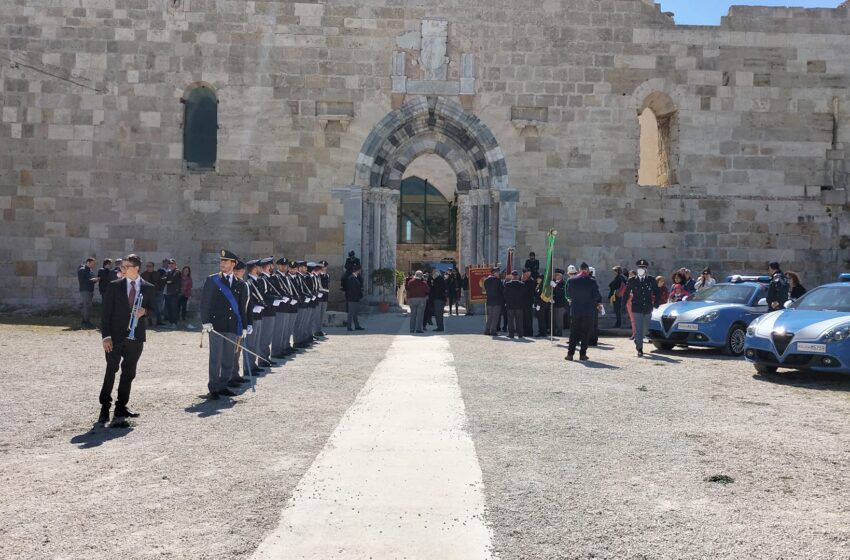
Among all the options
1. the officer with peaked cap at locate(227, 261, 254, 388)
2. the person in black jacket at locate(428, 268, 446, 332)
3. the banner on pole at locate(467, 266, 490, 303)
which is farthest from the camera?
the banner on pole at locate(467, 266, 490, 303)

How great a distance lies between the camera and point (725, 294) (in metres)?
15.0

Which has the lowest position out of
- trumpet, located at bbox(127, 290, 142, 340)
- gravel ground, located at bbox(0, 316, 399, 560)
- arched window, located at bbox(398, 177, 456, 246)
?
gravel ground, located at bbox(0, 316, 399, 560)

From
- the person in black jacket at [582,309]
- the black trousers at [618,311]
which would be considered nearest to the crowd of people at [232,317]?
the person in black jacket at [582,309]

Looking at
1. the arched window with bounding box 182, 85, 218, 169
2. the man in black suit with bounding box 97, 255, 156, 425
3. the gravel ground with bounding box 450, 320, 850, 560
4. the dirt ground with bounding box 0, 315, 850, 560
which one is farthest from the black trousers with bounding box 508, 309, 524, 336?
the man in black suit with bounding box 97, 255, 156, 425

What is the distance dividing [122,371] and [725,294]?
11069 millimetres

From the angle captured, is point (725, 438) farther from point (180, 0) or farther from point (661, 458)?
point (180, 0)

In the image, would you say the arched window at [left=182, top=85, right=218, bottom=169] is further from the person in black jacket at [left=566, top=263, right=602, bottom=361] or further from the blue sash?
the blue sash

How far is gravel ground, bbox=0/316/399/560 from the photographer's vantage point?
14.1 ft

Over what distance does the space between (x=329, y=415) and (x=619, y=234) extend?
1447 cm

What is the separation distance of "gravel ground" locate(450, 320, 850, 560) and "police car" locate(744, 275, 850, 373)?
0.32m

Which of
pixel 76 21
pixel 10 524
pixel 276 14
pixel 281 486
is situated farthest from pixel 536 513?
pixel 76 21

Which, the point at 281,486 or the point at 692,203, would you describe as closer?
the point at 281,486

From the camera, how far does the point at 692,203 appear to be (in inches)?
821

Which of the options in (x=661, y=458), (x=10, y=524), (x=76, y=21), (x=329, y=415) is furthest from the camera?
(x=76, y=21)
